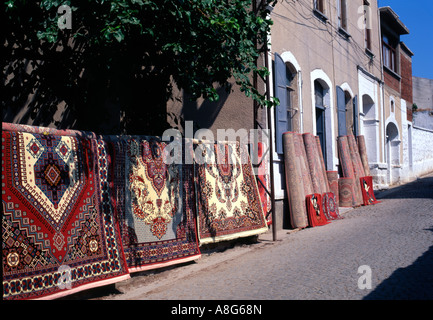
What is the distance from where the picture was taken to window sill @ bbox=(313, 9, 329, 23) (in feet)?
38.1

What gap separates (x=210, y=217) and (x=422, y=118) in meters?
26.8

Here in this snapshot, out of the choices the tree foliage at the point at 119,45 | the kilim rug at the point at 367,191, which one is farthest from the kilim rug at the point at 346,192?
the tree foliage at the point at 119,45

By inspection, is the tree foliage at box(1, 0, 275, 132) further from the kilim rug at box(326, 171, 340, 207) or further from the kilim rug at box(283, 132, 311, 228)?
the kilim rug at box(326, 171, 340, 207)

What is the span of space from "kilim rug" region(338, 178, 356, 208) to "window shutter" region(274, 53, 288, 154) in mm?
3000

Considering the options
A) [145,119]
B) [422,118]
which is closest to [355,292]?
[145,119]

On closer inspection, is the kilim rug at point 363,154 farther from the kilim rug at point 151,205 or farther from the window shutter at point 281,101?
the kilim rug at point 151,205

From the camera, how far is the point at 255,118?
8.27m

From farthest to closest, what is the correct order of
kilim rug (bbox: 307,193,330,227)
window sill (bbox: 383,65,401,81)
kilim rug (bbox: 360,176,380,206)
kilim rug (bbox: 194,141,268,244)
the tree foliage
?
window sill (bbox: 383,65,401,81), kilim rug (bbox: 360,176,380,206), kilim rug (bbox: 307,193,330,227), kilim rug (bbox: 194,141,268,244), the tree foliage

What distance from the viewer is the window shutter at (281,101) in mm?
8969

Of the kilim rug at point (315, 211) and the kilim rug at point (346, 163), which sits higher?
the kilim rug at point (346, 163)

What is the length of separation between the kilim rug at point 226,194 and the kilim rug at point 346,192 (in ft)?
15.8

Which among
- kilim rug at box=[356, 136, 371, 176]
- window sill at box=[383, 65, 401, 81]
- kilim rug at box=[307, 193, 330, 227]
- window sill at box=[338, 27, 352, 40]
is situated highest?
window sill at box=[338, 27, 352, 40]

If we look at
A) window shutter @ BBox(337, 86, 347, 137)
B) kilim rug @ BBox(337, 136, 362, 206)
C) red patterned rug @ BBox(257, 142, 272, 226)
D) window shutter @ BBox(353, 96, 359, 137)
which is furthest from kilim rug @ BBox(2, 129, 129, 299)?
window shutter @ BBox(353, 96, 359, 137)

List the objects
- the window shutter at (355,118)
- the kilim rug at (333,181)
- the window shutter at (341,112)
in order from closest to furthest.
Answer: the kilim rug at (333,181), the window shutter at (341,112), the window shutter at (355,118)
